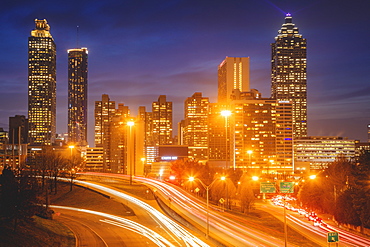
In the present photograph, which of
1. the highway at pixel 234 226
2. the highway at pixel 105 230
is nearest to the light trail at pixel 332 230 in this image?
the highway at pixel 234 226

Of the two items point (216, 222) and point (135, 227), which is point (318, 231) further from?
point (135, 227)

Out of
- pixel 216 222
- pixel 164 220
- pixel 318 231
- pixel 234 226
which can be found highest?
pixel 234 226

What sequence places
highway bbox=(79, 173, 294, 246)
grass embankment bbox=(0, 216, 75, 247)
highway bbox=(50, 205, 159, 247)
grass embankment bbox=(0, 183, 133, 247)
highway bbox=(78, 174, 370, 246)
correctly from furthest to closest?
1. highway bbox=(50, 205, 159, 247)
2. highway bbox=(78, 174, 370, 246)
3. highway bbox=(79, 173, 294, 246)
4. grass embankment bbox=(0, 183, 133, 247)
5. grass embankment bbox=(0, 216, 75, 247)

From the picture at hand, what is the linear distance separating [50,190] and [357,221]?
55.3 m

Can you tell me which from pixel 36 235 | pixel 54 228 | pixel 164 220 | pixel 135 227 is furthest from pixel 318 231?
pixel 36 235

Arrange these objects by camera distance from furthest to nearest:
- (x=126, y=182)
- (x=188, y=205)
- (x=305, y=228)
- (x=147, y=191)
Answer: (x=126, y=182)
(x=147, y=191)
(x=188, y=205)
(x=305, y=228)

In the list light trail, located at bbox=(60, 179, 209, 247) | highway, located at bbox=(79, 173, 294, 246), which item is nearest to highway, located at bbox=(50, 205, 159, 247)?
light trail, located at bbox=(60, 179, 209, 247)

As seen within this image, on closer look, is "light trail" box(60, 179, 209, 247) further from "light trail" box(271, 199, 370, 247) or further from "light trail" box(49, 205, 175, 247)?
"light trail" box(271, 199, 370, 247)

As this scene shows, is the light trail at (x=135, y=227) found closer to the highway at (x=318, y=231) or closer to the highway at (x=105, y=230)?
the highway at (x=105, y=230)

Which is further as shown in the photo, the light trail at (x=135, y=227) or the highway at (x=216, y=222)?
the light trail at (x=135, y=227)

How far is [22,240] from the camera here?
120 feet

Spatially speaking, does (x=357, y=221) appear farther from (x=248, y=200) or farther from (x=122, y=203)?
(x=122, y=203)

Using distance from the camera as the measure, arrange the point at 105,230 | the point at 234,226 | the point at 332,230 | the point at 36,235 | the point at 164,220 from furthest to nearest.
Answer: the point at 332,230
the point at 164,220
the point at 105,230
the point at 234,226
the point at 36,235

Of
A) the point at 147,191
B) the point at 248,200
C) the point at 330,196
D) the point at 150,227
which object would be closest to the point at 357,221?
the point at 330,196
